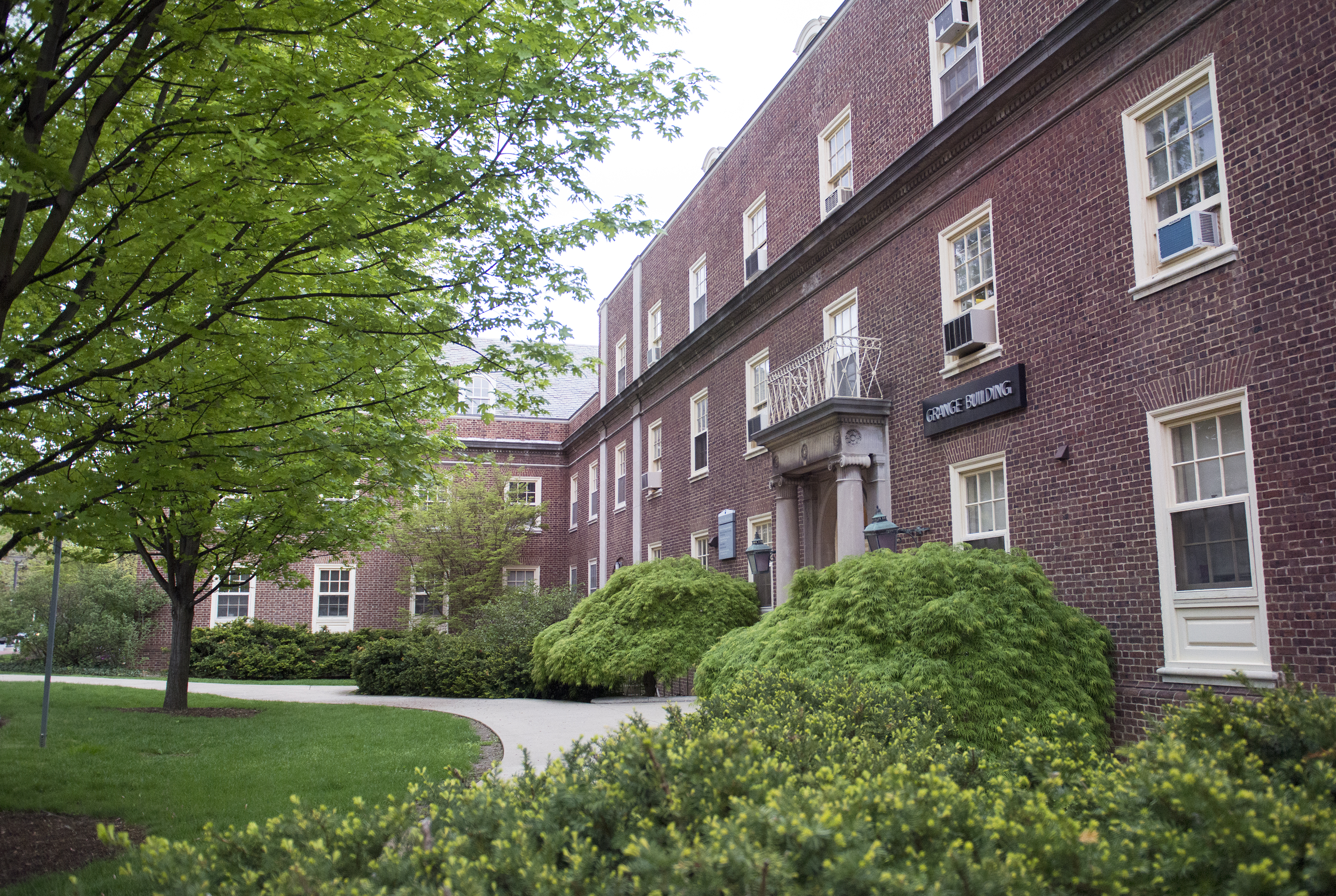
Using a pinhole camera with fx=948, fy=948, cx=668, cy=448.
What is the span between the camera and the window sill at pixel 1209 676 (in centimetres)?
777

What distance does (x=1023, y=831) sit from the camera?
2.98m

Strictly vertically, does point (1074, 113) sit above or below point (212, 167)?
above

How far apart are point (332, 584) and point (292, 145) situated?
28.4m

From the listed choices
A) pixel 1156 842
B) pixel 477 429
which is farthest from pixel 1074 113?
pixel 477 429

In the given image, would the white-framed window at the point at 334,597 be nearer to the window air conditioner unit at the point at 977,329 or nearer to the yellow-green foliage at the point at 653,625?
the yellow-green foliage at the point at 653,625

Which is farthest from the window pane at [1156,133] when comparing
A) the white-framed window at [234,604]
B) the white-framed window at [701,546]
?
the white-framed window at [234,604]

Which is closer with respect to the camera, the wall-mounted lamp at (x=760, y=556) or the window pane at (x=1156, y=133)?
the window pane at (x=1156, y=133)

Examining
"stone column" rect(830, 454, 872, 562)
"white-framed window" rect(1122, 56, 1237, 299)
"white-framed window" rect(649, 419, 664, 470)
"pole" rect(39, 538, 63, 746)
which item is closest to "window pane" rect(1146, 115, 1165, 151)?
"white-framed window" rect(1122, 56, 1237, 299)

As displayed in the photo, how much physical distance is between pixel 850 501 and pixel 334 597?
23.7m

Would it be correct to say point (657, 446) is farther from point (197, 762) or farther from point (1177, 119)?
point (1177, 119)

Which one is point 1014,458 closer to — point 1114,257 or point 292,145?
point 1114,257

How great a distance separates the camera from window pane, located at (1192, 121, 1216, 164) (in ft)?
28.8

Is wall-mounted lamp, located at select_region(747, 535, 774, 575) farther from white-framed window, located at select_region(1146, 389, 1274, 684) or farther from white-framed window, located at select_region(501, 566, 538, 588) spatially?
white-framed window, located at select_region(501, 566, 538, 588)

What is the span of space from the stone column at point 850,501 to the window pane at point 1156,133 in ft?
17.8
